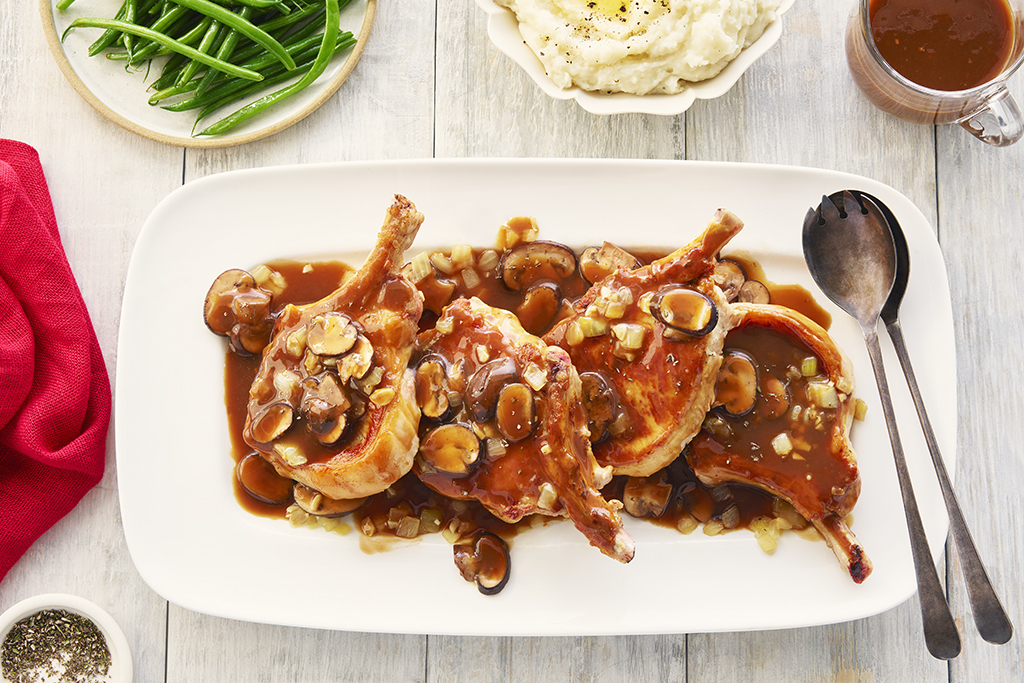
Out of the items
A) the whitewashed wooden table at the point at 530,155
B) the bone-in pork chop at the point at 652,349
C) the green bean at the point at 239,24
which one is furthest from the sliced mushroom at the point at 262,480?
the green bean at the point at 239,24

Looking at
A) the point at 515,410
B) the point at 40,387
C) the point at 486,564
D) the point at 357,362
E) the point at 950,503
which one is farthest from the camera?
the point at 40,387

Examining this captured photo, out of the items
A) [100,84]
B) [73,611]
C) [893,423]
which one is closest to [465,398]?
[893,423]

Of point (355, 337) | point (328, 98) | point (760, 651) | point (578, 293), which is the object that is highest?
point (328, 98)

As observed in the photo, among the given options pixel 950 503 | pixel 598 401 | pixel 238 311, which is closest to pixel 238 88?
pixel 238 311

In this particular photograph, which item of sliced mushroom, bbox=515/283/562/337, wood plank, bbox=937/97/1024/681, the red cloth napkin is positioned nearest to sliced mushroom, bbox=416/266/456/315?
sliced mushroom, bbox=515/283/562/337

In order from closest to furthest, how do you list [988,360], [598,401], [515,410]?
1. [515,410]
2. [598,401]
3. [988,360]

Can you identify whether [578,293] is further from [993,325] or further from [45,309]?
[45,309]

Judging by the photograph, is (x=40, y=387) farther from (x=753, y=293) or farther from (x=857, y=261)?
(x=857, y=261)
